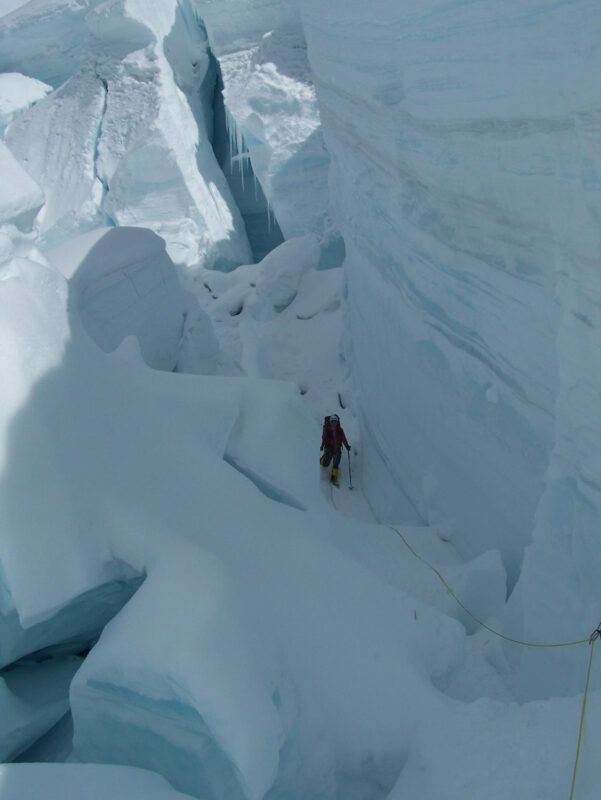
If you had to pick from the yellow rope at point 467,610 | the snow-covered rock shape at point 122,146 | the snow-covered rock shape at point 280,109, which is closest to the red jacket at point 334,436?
the yellow rope at point 467,610

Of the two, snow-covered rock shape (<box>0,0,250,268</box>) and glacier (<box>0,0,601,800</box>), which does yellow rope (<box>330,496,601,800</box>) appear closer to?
glacier (<box>0,0,601,800</box>)

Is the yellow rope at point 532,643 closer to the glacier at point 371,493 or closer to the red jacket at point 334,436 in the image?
the glacier at point 371,493

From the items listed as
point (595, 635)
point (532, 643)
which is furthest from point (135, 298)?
point (595, 635)

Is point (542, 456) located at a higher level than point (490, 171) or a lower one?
lower

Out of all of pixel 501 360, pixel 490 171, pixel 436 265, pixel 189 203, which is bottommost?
pixel 189 203

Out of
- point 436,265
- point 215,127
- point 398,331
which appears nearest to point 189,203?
point 215,127

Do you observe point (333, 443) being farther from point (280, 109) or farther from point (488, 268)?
point (280, 109)

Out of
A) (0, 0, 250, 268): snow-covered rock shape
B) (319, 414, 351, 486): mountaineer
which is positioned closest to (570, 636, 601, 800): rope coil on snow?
(319, 414, 351, 486): mountaineer

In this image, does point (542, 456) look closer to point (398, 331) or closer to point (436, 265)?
point (436, 265)
